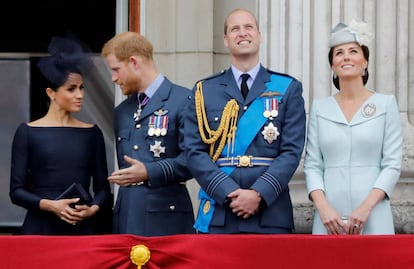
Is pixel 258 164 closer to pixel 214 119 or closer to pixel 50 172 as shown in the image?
pixel 214 119

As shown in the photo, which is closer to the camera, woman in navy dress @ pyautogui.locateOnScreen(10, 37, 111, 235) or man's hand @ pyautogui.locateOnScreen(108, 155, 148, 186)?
man's hand @ pyautogui.locateOnScreen(108, 155, 148, 186)

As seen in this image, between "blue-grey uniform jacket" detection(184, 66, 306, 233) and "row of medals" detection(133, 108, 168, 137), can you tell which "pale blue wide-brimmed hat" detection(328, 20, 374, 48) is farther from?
"row of medals" detection(133, 108, 168, 137)

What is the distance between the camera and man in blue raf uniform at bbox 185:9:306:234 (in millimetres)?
6109

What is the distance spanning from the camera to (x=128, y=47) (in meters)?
6.64

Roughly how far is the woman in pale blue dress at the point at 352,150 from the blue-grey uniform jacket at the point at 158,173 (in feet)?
2.15

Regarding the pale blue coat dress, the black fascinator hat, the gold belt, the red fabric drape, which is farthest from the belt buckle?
the black fascinator hat

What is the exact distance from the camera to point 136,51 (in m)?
6.66

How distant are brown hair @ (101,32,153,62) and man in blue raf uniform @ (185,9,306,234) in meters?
0.41

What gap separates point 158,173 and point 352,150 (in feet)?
3.03

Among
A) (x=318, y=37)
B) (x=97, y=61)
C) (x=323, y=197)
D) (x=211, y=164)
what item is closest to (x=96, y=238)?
(x=211, y=164)

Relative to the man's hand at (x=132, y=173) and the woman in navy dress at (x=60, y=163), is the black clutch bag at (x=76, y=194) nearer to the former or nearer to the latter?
the woman in navy dress at (x=60, y=163)

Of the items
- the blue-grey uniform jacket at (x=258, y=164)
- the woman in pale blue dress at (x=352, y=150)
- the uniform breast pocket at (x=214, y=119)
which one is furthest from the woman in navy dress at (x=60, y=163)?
the woman in pale blue dress at (x=352, y=150)

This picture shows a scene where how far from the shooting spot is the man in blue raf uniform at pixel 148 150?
21.3 feet

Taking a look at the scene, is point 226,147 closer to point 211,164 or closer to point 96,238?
point 211,164
